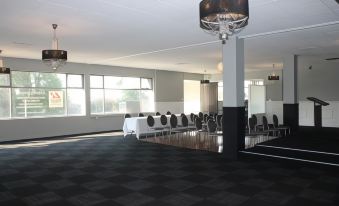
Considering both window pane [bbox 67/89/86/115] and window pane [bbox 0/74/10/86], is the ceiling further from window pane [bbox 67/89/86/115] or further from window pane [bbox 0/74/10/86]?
window pane [bbox 67/89/86/115]

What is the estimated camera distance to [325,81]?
39.5 feet

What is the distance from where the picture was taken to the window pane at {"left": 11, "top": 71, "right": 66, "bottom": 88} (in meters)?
9.60

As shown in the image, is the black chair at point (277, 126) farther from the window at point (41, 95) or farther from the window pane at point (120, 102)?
the window at point (41, 95)

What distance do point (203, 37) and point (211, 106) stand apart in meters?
9.79

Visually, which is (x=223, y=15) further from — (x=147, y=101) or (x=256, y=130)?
(x=147, y=101)

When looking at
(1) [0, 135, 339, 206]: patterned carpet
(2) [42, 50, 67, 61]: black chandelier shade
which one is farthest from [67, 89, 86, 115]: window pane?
(2) [42, 50, 67, 61]: black chandelier shade

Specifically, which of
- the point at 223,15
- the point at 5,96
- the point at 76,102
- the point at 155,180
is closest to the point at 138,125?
the point at 76,102

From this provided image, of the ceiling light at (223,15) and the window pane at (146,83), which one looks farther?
the window pane at (146,83)

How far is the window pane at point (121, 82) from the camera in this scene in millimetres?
12196

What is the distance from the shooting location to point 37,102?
10.0 meters

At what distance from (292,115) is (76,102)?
8139 millimetres

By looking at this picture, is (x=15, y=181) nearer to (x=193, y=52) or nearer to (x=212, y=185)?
(x=212, y=185)

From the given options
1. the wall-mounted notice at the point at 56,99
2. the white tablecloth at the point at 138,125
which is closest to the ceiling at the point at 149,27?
the wall-mounted notice at the point at 56,99

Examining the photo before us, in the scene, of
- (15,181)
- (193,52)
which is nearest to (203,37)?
(193,52)
